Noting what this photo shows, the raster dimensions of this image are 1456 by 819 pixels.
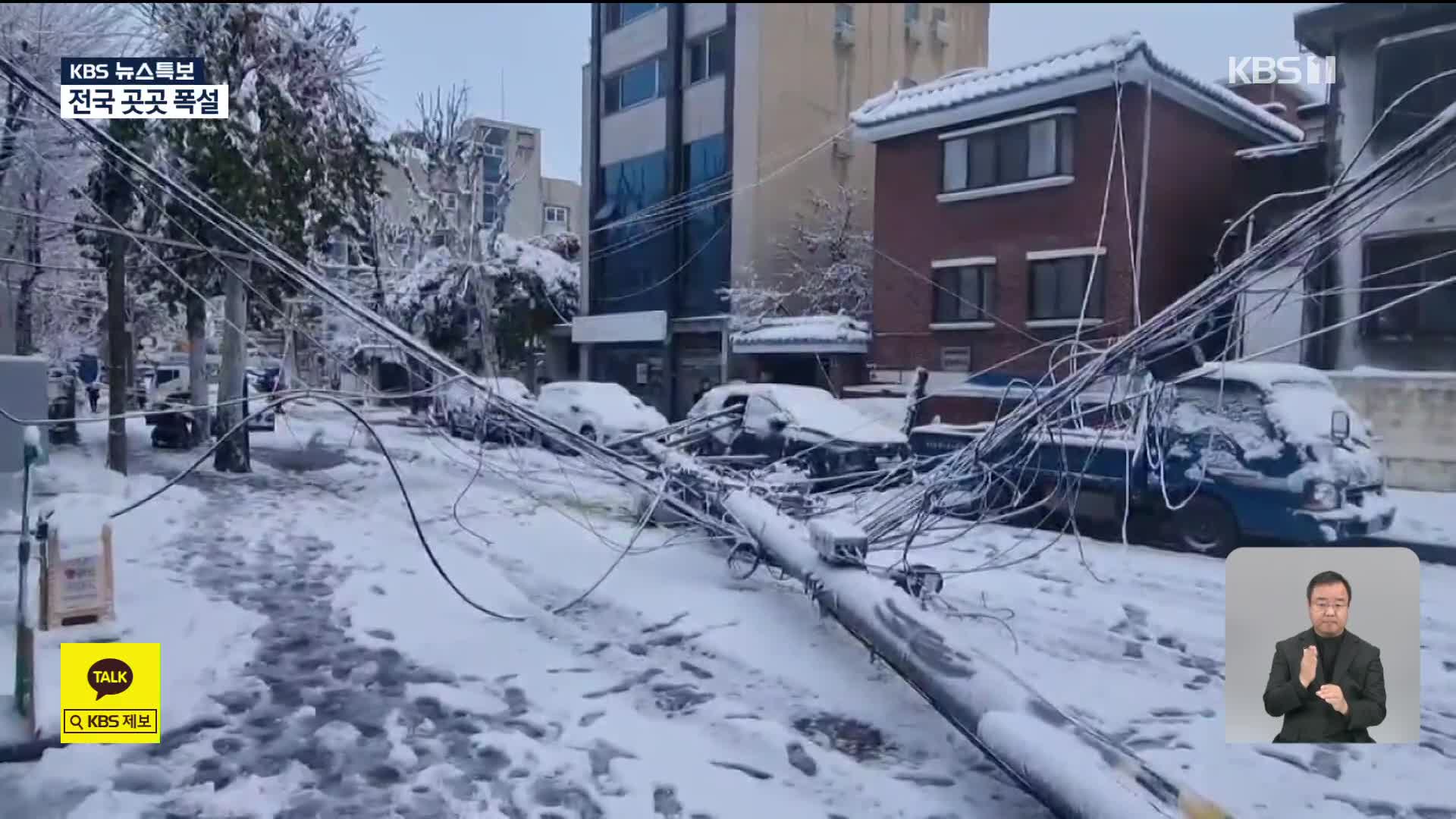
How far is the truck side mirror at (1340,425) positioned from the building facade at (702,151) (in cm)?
244

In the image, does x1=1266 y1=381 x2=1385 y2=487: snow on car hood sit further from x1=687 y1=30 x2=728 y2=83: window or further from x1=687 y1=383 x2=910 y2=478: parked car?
x1=687 y1=30 x2=728 y2=83: window

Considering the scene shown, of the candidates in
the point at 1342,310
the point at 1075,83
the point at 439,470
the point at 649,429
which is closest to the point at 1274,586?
the point at 1342,310

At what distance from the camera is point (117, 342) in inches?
191

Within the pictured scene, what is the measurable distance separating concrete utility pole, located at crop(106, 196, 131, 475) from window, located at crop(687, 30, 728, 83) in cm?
301

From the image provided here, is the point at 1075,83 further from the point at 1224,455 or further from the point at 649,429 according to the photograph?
the point at 649,429

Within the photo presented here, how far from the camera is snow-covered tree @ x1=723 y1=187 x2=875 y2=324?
15.6 ft

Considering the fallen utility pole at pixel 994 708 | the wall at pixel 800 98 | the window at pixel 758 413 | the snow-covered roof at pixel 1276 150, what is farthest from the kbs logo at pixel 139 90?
the snow-covered roof at pixel 1276 150

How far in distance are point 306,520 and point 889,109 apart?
13.3ft

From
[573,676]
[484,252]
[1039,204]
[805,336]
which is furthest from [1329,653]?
[484,252]

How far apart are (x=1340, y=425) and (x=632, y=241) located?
3.38 m

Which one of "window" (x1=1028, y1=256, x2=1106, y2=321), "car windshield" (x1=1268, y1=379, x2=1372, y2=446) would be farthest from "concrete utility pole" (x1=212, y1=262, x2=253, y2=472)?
"car windshield" (x1=1268, y1=379, x2=1372, y2=446)

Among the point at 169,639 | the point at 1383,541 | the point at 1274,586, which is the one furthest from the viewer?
the point at 169,639

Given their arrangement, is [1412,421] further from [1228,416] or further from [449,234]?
[449,234]

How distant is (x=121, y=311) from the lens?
493 cm
